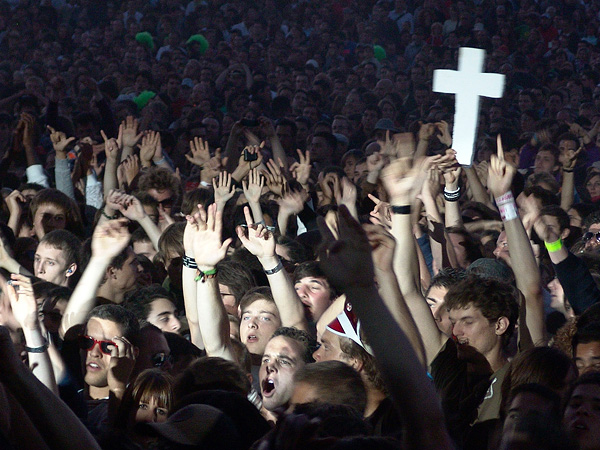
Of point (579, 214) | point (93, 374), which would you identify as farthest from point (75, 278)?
point (579, 214)

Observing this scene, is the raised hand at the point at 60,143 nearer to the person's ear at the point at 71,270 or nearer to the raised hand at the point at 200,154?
the raised hand at the point at 200,154

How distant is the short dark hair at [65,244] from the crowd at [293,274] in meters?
0.01

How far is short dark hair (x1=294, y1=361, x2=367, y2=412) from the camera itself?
3.06 meters

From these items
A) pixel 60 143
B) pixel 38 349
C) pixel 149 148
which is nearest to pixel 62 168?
pixel 60 143

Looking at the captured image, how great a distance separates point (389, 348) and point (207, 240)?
2.48 m

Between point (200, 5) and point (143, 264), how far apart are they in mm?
10973

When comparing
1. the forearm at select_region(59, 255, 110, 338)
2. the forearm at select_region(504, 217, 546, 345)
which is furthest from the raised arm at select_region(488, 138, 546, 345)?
the forearm at select_region(59, 255, 110, 338)

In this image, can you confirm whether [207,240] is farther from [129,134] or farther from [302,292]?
[129,134]

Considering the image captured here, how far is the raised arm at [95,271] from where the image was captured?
4.38m

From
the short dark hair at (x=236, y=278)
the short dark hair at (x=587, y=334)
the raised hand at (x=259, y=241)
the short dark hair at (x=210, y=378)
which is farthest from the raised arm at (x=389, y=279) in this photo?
the short dark hair at (x=236, y=278)

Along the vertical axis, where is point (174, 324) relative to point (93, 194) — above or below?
below

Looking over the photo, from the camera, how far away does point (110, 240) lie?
4527mm

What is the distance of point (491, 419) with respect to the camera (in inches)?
128

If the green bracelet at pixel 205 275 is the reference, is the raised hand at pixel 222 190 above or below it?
above
